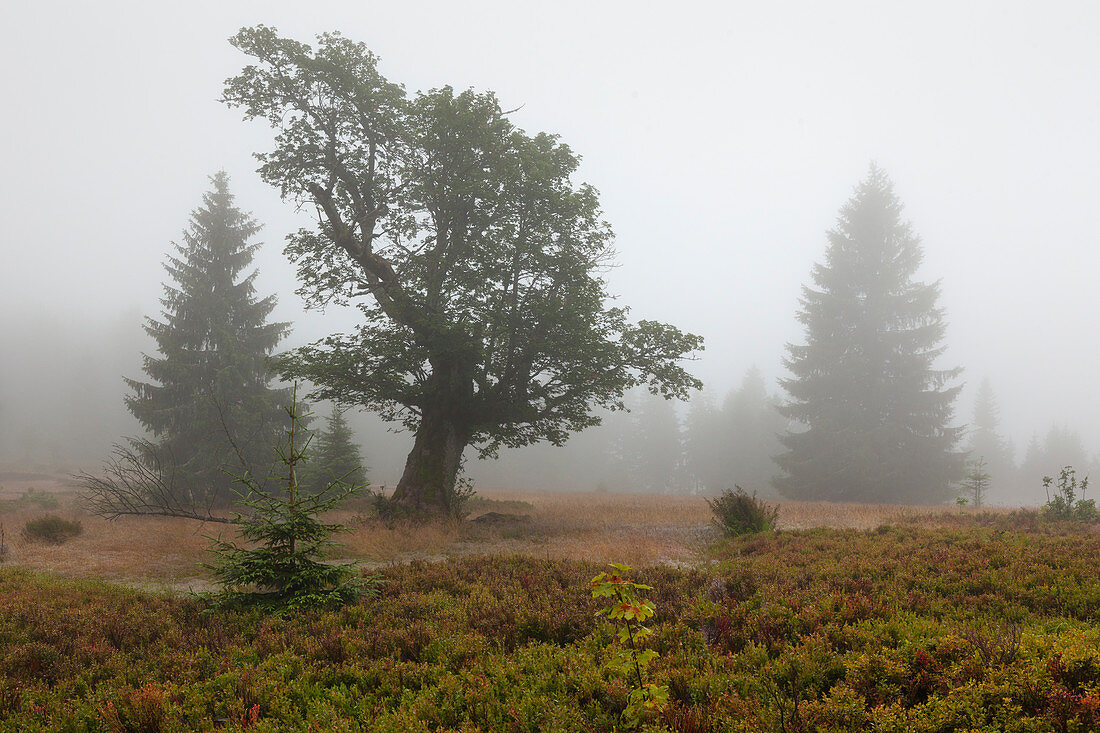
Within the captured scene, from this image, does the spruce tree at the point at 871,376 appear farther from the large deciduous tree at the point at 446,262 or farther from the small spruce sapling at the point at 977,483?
the large deciduous tree at the point at 446,262

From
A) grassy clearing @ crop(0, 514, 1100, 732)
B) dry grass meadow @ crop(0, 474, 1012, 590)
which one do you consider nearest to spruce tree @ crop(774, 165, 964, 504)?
dry grass meadow @ crop(0, 474, 1012, 590)

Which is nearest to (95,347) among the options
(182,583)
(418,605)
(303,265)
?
(303,265)

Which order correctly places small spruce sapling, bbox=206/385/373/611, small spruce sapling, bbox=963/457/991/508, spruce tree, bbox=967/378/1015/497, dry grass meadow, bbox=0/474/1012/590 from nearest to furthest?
small spruce sapling, bbox=206/385/373/611 < dry grass meadow, bbox=0/474/1012/590 < small spruce sapling, bbox=963/457/991/508 < spruce tree, bbox=967/378/1015/497

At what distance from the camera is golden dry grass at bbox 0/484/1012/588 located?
10.4m

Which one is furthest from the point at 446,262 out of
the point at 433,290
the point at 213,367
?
the point at 213,367

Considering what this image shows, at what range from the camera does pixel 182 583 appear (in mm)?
9469

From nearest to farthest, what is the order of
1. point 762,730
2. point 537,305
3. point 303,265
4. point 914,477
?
point 762,730
point 537,305
point 303,265
point 914,477

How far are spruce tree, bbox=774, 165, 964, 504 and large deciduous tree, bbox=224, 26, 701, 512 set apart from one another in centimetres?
1741

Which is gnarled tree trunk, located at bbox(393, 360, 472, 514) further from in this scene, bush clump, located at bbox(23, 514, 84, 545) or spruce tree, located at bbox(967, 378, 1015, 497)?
spruce tree, located at bbox(967, 378, 1015, 497)

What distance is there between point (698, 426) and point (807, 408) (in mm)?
28475

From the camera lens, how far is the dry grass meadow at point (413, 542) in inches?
406

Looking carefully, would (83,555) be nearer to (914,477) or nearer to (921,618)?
(921,618)

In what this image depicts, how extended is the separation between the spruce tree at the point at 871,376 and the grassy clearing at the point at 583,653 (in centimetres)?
2085

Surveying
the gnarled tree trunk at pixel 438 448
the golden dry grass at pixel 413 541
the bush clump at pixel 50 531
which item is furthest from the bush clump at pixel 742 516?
the bush clump at pixel 50 531
